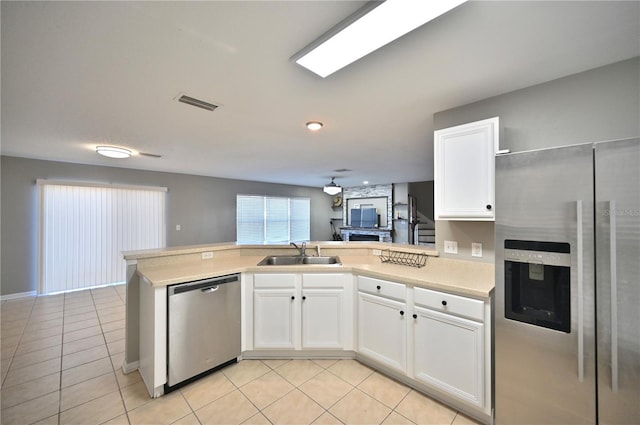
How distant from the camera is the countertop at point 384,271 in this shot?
1.83m

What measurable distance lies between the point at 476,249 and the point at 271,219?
A: 6488 millimetres

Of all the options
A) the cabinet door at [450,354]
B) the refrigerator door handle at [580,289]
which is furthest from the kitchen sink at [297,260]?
the refrigerator door handle at [580,289]

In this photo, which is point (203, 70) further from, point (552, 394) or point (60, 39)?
point (552, 394)

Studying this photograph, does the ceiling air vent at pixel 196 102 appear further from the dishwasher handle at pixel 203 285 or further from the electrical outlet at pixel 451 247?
the electrical outlet at pixel 451 247

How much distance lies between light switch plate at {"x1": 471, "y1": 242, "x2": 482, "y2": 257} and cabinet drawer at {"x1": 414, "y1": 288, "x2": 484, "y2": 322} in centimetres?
62

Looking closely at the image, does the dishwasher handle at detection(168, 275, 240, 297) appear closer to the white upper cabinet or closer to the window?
the white upper cabinet

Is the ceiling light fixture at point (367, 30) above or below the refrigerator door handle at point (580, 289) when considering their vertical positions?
above

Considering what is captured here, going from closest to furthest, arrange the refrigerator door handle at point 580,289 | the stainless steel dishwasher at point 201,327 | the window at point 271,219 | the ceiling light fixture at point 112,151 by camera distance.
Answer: the refrigerator door handle at point 580,289, the stainless steel dishwasher at point 201,327, the ceiling light fixture at point 112,151, the window at point 271,219

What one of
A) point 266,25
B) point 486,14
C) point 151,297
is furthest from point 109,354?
point 486,14

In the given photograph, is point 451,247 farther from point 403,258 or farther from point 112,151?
point 112,151

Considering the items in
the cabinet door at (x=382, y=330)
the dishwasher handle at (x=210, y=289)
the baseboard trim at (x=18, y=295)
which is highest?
the dishwasher handle at (x=210, y=289)

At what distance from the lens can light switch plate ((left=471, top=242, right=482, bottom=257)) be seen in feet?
7.13

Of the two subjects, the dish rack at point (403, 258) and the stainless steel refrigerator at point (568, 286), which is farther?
the dish rack at point (403, 258)

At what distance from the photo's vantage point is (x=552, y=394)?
4.58ft
